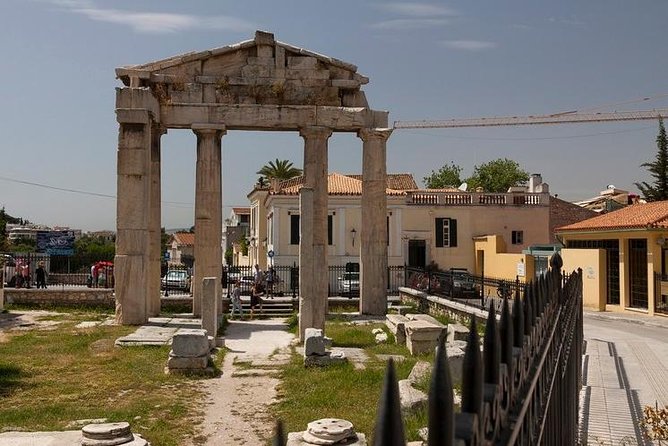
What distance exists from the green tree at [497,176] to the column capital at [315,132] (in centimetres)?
4451

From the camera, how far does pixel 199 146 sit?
65.3 ft

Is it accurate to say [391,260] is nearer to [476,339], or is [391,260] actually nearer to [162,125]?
[162,125]

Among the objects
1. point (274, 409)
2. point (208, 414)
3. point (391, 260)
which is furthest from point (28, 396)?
point (391, 260)

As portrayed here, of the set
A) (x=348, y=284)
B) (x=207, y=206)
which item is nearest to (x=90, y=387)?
(x=207, y=206)

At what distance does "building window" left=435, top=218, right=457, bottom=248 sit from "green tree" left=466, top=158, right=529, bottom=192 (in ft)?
94.7

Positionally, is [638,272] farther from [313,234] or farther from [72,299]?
[72,299]

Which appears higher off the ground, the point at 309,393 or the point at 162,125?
the point at 162,125

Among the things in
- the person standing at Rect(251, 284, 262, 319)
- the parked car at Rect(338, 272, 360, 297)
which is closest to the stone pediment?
the person standing at Rect(251, 284, 262, 319)

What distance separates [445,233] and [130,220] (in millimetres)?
20313

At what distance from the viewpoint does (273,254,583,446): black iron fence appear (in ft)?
3.48

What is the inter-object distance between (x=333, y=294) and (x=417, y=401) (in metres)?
19.1

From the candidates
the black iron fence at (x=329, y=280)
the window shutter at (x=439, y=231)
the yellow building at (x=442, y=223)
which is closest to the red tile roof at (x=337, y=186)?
the yellow building at (x=442, y=223)

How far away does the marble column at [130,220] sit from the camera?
18.0m

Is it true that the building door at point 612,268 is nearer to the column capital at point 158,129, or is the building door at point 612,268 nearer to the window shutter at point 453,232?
the window shutter at point 453,232
